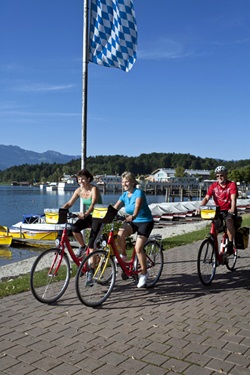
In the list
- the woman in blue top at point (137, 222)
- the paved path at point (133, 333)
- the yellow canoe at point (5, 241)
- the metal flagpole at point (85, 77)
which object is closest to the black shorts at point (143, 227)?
the woman in blue top at point (137, 222)

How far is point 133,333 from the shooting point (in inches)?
182

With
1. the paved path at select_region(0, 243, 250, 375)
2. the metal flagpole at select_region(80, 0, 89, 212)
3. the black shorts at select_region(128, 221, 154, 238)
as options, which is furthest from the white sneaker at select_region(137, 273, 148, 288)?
the metal flagpole at select_region(80, 0, 89, 212)

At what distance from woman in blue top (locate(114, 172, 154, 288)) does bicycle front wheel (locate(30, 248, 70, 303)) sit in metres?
0.94

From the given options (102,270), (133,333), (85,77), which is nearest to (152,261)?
(102,270)

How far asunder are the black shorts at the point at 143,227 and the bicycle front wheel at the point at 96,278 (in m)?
0.68

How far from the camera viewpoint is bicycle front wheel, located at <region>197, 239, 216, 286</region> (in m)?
6.79

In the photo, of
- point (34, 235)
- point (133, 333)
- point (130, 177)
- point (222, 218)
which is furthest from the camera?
point (34, 235)

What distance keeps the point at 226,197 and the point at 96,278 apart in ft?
9.90

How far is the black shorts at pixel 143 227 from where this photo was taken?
628 centimetres

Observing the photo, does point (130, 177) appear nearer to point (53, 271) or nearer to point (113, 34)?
point (53, 271)

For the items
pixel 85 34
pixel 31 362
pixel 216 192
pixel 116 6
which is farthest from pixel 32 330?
pixel 116 6

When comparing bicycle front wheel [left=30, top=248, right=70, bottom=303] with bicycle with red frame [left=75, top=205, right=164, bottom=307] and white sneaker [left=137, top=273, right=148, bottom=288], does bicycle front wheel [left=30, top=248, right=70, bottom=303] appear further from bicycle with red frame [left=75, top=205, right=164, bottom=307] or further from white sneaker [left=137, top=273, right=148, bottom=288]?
white sneaker [left=137, top=273, right=148, bottom=288]

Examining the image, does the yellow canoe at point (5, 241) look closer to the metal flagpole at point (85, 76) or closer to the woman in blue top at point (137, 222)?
the metal flagpole at point (85, 76)

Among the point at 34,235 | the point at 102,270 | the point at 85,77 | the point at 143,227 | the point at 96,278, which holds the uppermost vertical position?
the point at 85,77
